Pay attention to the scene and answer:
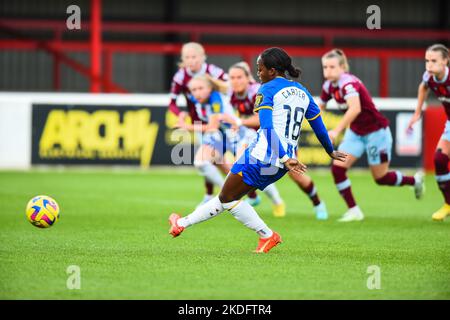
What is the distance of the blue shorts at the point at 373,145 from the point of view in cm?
1080

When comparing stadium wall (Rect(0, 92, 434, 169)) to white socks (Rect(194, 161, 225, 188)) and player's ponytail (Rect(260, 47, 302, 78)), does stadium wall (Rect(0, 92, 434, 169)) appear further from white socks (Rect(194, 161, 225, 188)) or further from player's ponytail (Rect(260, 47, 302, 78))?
player's ponytail (Rect(260, 47, 302, 78))

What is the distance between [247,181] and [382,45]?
24.7 m

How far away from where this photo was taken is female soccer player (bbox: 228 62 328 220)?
36.1 feet

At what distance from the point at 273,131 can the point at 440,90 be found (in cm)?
389

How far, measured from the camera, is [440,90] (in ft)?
35.0

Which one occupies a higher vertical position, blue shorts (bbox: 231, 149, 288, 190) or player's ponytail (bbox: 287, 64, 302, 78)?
player's ponytail (bbox: 287, 64, 302, 78)

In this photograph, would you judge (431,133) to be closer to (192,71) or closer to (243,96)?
(192,71)

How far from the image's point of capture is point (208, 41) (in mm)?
30500

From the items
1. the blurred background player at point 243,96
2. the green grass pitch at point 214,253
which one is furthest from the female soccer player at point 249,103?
the green grass pitch at point 214,253

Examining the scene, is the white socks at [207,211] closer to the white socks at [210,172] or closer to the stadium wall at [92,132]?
the white socks at [210,172]

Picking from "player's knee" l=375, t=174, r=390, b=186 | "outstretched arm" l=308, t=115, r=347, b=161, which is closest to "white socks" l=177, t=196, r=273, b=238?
"outstretched arm" l=308, t=115, r=347, b=161

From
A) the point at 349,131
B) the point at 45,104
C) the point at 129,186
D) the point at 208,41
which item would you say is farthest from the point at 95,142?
the point at 208,41

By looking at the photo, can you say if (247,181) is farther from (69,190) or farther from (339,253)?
(69,190)

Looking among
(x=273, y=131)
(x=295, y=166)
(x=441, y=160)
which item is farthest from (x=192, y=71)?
(x=295, y=166)
